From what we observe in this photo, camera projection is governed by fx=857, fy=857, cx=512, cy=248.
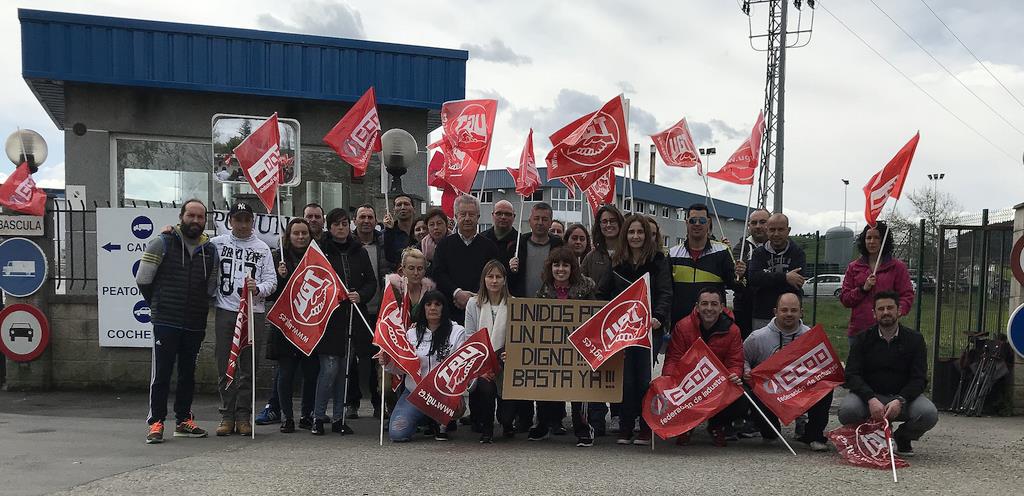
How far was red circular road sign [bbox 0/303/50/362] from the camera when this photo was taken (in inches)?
401

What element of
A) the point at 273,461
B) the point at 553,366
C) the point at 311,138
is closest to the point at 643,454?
the point at 553,366

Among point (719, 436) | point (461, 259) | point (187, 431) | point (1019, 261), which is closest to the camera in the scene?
point (719, 436)

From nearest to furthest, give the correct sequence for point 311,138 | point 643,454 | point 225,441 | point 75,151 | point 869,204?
1. point 643,454
2. point 225,441
3. point 869,204
4. point 75,151
5. point 311,138

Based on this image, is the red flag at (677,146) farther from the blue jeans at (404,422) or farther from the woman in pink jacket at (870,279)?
the blue jeans at (404,422)

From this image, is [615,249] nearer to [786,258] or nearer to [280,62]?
[786,258]

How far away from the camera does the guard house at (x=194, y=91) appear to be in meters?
13.9

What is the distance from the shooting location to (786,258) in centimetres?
773

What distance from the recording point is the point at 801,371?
6.93 meters

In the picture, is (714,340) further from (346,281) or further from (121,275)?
(121,275)

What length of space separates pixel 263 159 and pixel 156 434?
2642 mm

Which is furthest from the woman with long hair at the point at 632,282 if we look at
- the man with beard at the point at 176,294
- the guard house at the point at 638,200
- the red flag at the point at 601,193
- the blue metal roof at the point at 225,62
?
the guard house at the point at 638,200

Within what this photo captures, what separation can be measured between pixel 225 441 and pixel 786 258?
16.8ft

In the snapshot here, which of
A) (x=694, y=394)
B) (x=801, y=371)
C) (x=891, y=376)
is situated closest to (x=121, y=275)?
(x=694, y=394)

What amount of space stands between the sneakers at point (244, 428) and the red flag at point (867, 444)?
481 cm
